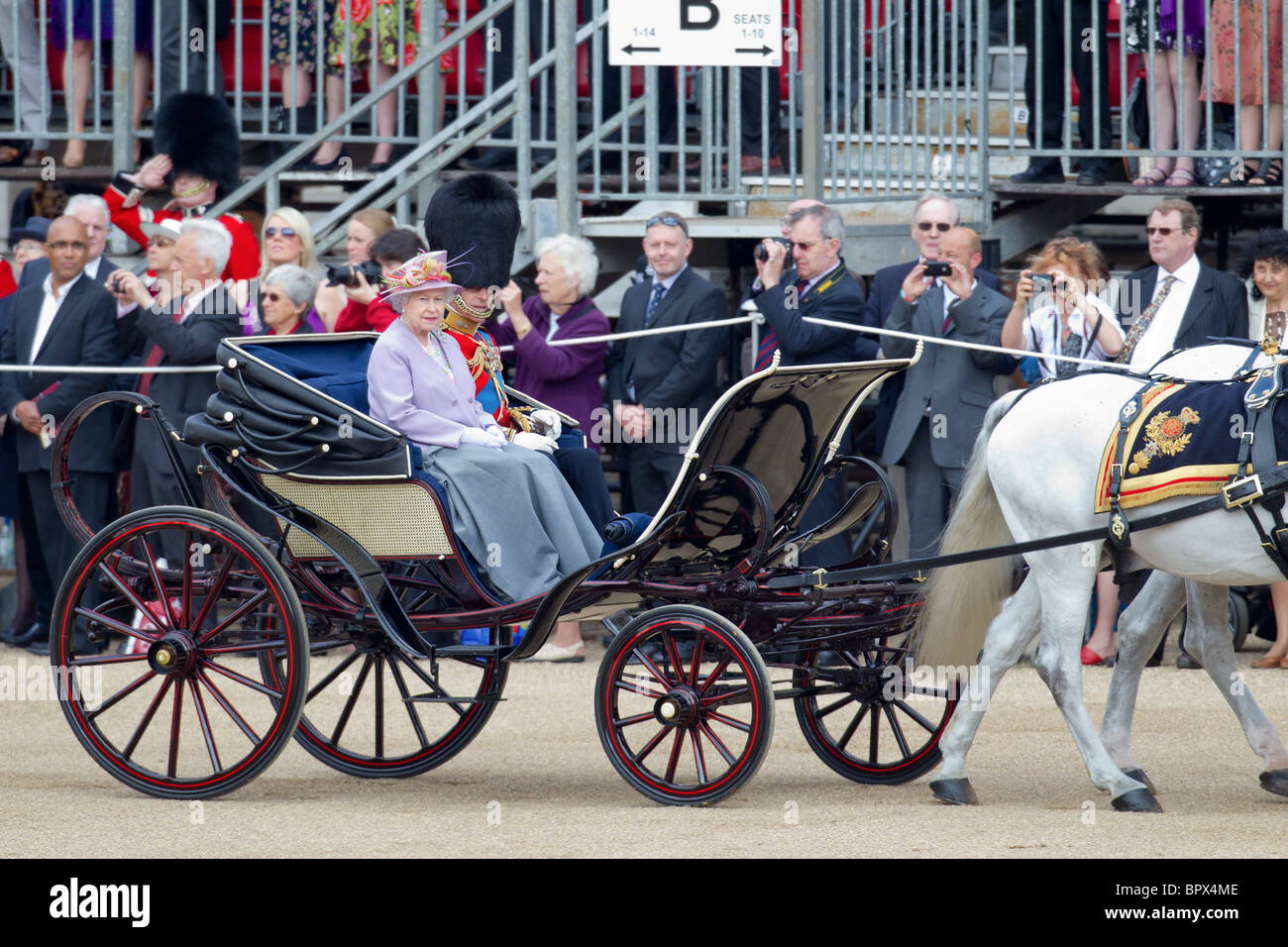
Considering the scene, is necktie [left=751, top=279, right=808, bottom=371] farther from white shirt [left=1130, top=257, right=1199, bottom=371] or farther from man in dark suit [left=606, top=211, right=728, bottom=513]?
white shirt [left=1130, top=257, right=1199, bottom=371]

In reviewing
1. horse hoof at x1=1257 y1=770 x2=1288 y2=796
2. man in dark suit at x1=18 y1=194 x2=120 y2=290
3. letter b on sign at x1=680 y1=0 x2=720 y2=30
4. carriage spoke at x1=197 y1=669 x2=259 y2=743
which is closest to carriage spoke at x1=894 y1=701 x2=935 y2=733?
horse hoof at x1=1257 y1=770 x2=1288 y2=796

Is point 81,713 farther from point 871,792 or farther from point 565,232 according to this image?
point 565,232

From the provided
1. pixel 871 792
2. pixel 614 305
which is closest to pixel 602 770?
pixel 871 792

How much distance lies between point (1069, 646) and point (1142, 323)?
7.87ft

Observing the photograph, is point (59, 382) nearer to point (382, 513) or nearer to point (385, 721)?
point (385, 721)

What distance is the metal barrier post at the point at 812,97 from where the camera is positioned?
400 inches

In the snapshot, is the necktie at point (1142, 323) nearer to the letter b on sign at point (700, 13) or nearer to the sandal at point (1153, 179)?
the sandal at point (1153, 179)

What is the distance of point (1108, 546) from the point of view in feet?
21.3

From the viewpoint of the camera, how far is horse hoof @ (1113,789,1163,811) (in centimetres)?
620

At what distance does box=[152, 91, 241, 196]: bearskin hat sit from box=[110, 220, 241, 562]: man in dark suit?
4.29 ft

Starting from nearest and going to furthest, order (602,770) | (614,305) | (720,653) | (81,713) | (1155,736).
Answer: (720,653) < (81,713) < (602,770) < (1155,736) < (614,305)

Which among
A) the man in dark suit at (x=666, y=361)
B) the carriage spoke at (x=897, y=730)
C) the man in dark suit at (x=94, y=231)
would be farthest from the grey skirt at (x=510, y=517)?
the man in dark suit at (x=94, y=231)

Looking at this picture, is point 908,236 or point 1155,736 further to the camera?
point 908,236

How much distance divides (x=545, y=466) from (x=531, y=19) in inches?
232
